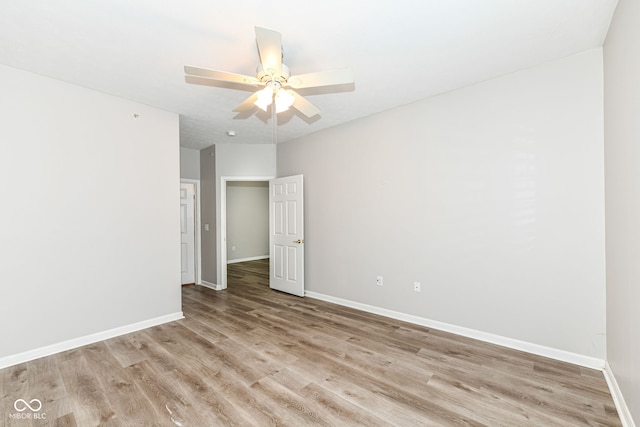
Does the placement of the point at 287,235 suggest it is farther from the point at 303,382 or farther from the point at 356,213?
the point at 303,382

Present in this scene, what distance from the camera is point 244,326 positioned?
353cm

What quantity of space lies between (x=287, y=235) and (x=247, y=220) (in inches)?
154

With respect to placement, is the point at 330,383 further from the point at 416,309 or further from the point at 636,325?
the point at 636,325

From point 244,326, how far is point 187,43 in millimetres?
3011

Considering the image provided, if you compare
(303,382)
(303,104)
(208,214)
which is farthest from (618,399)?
(208,214)

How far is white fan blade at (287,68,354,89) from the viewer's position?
2061 mm

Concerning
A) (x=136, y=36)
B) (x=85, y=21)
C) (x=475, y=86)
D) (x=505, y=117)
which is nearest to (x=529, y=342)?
(x=505, y=117)

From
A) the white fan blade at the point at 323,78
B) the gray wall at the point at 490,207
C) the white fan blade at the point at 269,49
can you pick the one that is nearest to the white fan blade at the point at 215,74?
the white fan blade at the point at 269,49

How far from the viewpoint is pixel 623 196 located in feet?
6.24

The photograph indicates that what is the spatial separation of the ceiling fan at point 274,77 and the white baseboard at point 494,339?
9.33ft

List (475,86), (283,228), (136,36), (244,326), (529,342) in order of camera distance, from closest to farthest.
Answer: (136,36)
(529,342)
(475,86)
(244,326)
(283,228)

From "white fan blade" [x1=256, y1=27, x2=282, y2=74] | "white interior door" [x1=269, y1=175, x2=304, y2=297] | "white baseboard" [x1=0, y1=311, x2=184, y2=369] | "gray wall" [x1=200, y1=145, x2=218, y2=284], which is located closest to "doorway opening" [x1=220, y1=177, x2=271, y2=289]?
"gray wall" [x1=200, y1=145, x2=218, y2=284]

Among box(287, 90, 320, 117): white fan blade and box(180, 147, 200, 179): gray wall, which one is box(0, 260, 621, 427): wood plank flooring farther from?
box(180, 147, 200, 179): gray wall

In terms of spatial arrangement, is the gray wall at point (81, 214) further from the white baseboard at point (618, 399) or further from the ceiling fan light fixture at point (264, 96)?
the white baseboard at point (618, 399)
